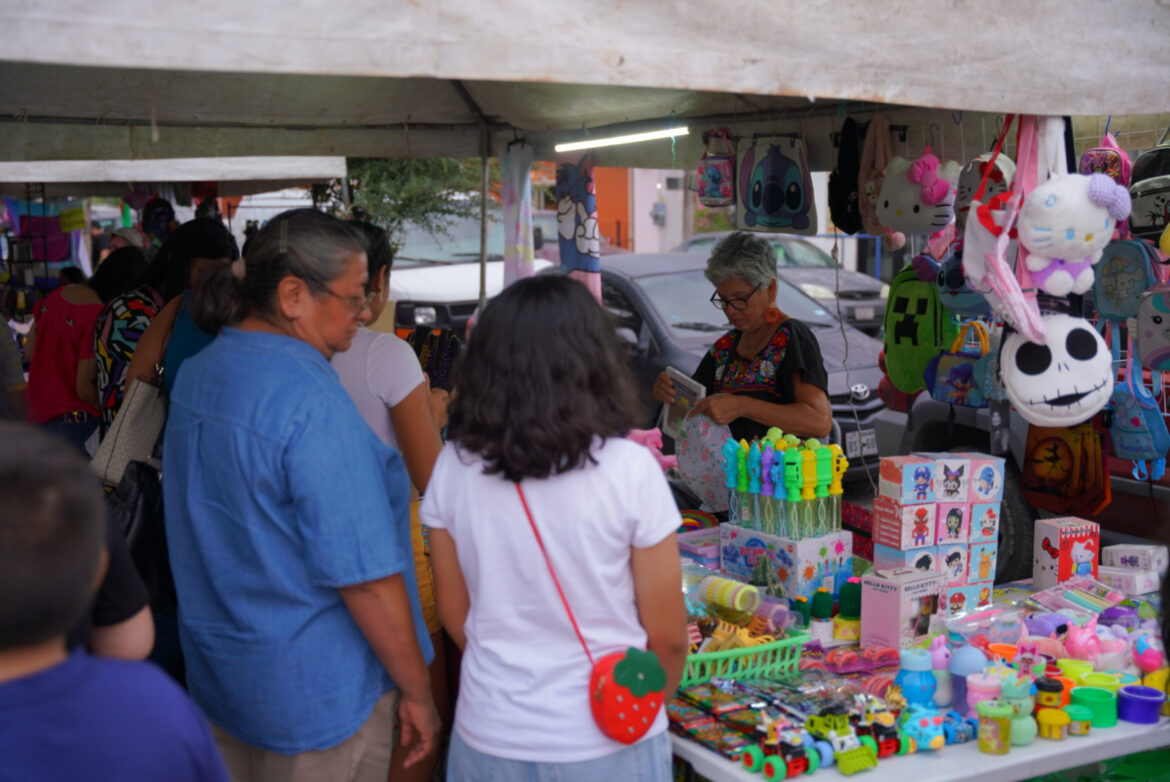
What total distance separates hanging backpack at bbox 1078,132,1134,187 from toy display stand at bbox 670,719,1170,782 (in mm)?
1642

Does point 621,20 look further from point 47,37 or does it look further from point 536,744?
point 536,744

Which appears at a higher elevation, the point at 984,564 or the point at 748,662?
the point at 984,564

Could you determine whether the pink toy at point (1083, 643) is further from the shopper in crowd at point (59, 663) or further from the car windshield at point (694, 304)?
the car windshield at point (694, 304)

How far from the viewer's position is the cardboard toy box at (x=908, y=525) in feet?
8.49

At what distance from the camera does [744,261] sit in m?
3.55

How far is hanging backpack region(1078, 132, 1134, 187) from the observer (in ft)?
9.96

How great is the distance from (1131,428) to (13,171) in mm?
7588

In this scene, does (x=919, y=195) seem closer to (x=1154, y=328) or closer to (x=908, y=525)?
(x=1154, y=328)

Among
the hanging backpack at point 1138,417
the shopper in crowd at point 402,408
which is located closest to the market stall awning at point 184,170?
the shopper in crowd at point 402,408

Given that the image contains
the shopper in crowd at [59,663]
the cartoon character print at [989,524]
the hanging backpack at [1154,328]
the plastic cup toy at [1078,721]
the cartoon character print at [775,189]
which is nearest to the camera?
the shopper in crowd at [59,663]

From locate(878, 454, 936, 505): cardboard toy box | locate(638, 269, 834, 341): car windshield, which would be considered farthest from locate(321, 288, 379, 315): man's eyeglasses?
locate(638, 269, 834, 341): car windshield

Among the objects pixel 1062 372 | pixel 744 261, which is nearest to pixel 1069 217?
pixel 1062 372

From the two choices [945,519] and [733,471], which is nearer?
[945,519]

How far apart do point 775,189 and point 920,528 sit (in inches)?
72.2
